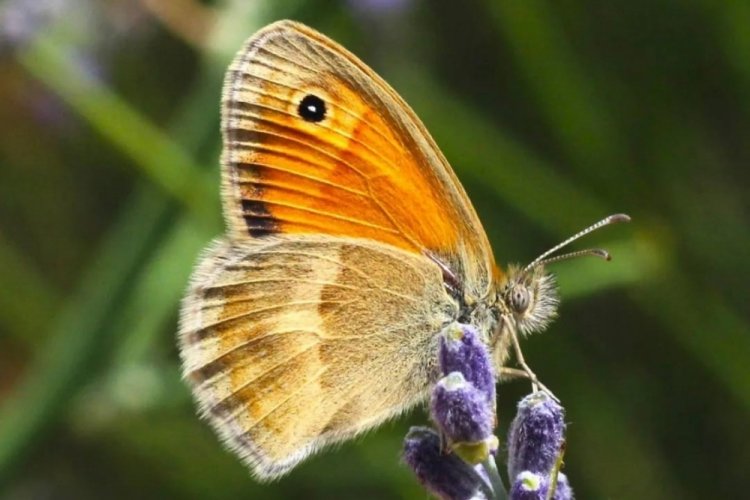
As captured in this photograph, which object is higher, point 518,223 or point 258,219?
point 258,219

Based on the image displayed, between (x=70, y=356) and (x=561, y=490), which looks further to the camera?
(x=70, y=356)

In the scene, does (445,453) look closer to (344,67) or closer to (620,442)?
(344,67)

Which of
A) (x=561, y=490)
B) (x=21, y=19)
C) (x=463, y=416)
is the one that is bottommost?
(x=561, y=490)

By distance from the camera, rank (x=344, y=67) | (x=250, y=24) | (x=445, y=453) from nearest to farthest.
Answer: (x=445, y=453) → (x=344, y=67) → (x=250, y=24)

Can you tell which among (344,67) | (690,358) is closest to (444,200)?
(344,67)

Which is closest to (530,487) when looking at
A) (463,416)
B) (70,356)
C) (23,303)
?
(463,416)

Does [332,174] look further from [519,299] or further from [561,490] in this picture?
[561,490]
